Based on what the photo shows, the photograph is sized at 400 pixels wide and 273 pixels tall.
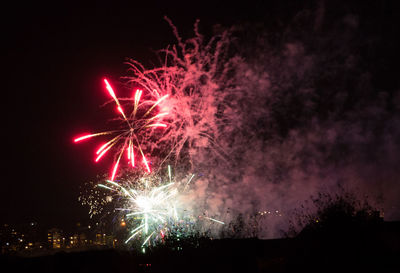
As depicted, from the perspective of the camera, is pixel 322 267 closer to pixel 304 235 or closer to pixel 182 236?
pixel 304 235

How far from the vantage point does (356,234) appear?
44.5ft

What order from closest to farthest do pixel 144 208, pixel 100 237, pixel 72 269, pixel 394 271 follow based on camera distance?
pixel 394 271
pixel 72 269
pixel 144 208
pixel 100 237

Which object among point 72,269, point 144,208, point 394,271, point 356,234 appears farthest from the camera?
point 144,208

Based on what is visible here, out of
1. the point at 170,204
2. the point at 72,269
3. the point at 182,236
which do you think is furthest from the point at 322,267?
the point at 170,204

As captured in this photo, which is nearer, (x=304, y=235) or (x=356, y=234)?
(x=356, y=234)

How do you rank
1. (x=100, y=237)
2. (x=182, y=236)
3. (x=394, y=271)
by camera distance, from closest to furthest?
(x=394, y=271) < (x=182, y=236) < (x=100, y=237)

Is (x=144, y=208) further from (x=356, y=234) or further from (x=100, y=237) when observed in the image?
(x=100, y=237)

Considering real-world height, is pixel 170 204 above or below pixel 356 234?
above

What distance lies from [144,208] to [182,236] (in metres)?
6.97

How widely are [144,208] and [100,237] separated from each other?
193 feet

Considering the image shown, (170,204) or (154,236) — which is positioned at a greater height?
(170,204)

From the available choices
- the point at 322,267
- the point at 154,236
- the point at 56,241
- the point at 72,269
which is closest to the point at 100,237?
the point at 56,241

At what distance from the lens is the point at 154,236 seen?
23906mm

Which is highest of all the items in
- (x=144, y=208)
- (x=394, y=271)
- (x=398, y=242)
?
(x=144, y=208)
